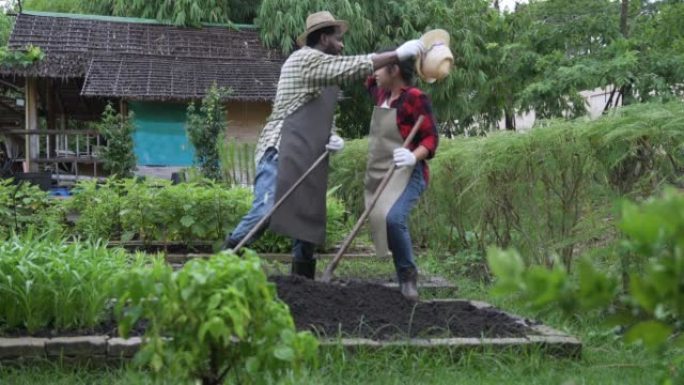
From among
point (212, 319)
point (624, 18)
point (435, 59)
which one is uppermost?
point (624, 18)

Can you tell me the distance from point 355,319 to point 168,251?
373 cm

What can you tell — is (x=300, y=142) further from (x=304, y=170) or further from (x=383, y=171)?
(x=383, y=171)

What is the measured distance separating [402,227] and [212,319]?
3.29m

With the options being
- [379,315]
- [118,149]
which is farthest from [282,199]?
[118,149]

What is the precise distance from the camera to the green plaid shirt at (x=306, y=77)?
17.3ft

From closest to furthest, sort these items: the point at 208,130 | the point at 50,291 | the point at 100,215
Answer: the point at 50,291 < the point at 100,215 < the point at 208,130

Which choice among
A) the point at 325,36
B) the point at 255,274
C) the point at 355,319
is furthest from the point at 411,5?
the point at 255,274

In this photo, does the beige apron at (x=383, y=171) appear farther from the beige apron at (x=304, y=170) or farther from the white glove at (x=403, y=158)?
the beige apron at (x=304, y=170)

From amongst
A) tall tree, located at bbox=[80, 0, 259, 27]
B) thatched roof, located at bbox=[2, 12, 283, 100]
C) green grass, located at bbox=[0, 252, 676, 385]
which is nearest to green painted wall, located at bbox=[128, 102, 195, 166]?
thatched roof, located at bbox=[2, 12, 283, 100]

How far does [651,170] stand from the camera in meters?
5.18

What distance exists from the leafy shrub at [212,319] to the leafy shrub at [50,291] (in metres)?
1.94

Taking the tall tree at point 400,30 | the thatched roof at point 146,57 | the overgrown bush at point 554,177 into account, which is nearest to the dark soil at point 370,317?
the overgrown bush at point 554,177

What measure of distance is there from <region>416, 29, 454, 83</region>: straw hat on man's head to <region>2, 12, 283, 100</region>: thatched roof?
11846 millimetres

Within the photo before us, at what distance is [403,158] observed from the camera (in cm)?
525
